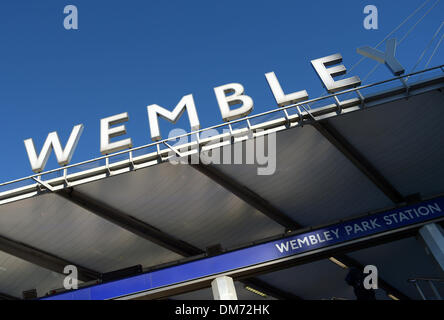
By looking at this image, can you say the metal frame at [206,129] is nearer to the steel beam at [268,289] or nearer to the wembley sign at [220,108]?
the wembley sign at [220,108]

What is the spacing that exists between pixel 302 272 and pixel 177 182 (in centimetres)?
1027

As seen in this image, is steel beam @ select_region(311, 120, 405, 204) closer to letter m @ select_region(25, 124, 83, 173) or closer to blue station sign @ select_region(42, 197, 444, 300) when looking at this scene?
blue station sign @ select_region(42, 197, 444, 300)

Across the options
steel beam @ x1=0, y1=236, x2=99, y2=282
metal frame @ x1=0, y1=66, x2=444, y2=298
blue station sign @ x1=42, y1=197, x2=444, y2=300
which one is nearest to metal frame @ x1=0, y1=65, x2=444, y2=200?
metal frame @ x1=0, y1=66, x2=444, y2=298

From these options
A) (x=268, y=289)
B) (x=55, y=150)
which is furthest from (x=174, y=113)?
(x=268, y=289)

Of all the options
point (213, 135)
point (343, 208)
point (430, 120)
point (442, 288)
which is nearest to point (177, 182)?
point (213, 135)

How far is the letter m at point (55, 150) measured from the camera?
53.4ft

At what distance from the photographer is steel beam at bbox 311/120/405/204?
15.6 m

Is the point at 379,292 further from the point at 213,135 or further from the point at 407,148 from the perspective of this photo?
the point at 213,135

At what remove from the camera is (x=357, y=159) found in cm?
1717

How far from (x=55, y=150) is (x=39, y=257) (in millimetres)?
5622

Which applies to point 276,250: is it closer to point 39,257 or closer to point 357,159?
Result: point 357,159

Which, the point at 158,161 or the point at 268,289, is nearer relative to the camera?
the point at 158,161

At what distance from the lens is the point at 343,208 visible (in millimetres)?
19828
